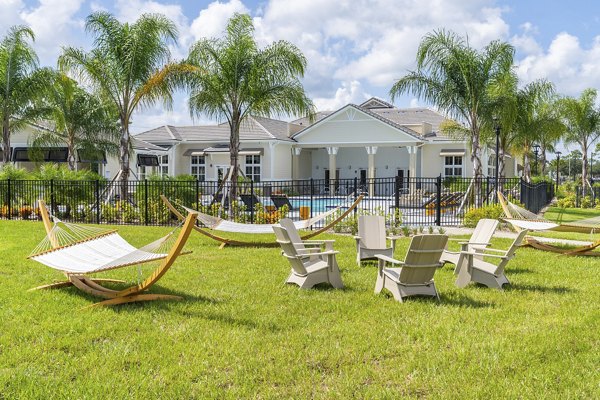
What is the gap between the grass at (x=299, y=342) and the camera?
4207 millimetres

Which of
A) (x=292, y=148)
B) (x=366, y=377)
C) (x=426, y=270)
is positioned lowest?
(x=366, y=377)

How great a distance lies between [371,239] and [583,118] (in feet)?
89.2

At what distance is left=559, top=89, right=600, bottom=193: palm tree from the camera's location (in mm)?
31527

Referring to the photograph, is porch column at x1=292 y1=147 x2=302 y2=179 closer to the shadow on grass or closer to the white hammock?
the white hammock

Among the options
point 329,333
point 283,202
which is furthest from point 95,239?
point 283,202

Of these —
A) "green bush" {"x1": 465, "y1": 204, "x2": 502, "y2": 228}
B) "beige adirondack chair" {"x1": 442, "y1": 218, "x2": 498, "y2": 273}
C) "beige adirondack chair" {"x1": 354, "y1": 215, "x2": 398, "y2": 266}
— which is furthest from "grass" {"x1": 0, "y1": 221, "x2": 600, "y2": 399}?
"green bush" {"x1": 465, "y1": 204, "x2": 502, "y2": 228}

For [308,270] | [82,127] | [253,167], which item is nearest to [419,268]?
[308,270]

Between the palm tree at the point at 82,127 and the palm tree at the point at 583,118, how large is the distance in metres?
24.5

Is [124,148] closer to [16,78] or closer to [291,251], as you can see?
[16,78]

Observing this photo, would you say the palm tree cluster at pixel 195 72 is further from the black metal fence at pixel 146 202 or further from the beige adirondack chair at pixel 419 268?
the beige adirondack chair at pixel 419 268

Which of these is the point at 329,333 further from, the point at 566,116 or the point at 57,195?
the point at 566,116

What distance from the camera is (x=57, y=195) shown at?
61.4 feet

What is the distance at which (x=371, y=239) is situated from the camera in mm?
9711

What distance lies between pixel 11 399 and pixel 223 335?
1.94m
